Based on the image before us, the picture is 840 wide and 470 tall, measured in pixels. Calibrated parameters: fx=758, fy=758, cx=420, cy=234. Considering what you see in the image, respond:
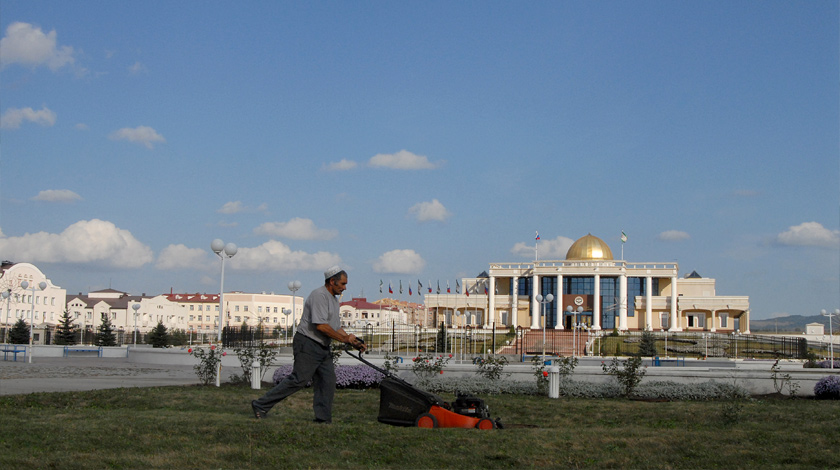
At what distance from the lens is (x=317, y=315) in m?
8.52

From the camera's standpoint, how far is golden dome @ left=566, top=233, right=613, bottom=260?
3201 inches

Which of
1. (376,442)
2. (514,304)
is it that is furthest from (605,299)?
(376,442)

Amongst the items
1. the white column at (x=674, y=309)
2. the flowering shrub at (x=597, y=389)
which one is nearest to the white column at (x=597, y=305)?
the white column at (x=674, y=309)

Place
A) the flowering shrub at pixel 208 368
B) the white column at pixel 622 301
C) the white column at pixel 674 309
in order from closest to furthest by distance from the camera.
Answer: the flowering shrub at pixel 208 368 < the white column at pixel 674 309 < the white column at pixel 622 301

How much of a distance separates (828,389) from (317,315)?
1142cm

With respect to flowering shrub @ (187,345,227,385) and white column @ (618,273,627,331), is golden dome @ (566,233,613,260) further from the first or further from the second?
flowering shrub @ (187,345,227,385)

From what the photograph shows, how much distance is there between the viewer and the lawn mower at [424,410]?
8641 mm

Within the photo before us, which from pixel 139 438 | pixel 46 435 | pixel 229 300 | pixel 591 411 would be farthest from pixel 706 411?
pixel 229 300

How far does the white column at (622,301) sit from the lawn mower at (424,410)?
67337mm

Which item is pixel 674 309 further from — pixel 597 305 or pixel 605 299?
pixel 597 305

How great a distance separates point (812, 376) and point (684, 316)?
63.4 meters

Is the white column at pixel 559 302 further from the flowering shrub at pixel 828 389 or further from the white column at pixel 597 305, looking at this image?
the flowering shrub at pixel 828 389

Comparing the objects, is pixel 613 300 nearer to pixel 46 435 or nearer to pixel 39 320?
pixel 39 320

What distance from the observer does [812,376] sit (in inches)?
647
